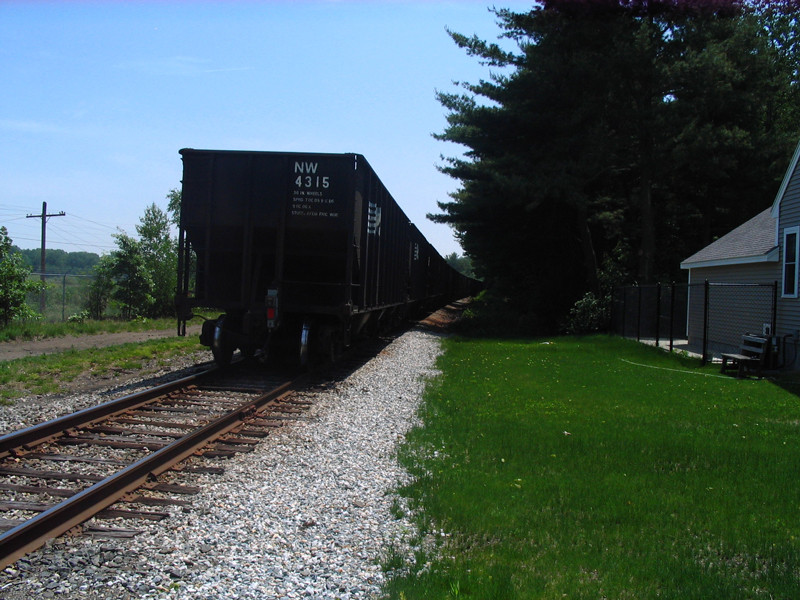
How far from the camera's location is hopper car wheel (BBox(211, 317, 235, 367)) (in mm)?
11312

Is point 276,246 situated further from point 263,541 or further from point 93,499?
point 263,541

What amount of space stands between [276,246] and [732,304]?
13.6 m

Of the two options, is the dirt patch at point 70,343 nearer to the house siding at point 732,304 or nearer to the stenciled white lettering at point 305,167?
the stenciled white lettering at point 305,167

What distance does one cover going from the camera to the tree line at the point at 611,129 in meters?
22.4

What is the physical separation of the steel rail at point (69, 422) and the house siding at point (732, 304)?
12155 millimetres

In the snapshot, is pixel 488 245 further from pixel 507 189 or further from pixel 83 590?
pixel 83 590

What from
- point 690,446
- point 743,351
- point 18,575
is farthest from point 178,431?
point 743,351

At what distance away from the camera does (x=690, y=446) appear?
6828 mm

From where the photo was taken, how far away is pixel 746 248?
687 inches

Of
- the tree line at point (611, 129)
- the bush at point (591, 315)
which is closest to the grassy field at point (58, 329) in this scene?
the tree line at point (611, 129)

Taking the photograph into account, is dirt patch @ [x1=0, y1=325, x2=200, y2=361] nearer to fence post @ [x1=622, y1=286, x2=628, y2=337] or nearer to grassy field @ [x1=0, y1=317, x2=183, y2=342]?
grassy field @ [x1=0, y1=317, x2=183, y2=342]

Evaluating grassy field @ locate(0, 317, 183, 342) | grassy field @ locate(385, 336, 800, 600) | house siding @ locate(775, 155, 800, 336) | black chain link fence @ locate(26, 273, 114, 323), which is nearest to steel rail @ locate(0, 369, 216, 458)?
grassy field @ locate(385, 336, 800, 600)

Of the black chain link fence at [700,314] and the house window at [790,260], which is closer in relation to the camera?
the house window at [790,260]

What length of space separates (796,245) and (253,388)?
1205 centimetres
